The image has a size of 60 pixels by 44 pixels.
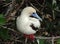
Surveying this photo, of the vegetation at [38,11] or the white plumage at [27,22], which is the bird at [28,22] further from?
the vegetation at [38,11]

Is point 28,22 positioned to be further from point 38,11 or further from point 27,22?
point 38,11

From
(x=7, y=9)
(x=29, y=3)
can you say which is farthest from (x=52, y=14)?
(x=7, y=9)

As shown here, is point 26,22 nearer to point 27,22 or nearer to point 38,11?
point 27,22

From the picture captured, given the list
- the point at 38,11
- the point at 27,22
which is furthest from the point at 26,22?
the point at 38,11

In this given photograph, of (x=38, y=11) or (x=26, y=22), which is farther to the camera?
(x=38, y=11)

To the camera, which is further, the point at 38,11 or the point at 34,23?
the point at 38,11

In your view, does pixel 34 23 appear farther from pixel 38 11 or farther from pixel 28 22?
pixel 38 11

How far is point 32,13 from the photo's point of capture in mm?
2443

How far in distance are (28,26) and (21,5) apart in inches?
26.2

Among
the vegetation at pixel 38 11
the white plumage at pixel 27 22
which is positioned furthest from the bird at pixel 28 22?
the vegetation at pixel 38 11

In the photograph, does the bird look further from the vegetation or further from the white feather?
the vegetation

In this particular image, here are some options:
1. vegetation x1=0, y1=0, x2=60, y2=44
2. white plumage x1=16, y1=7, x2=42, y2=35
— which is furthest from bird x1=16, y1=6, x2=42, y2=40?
vegetation x1=0, y1=0, x2=60, y2=44

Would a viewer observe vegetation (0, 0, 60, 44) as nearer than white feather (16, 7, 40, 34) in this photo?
No

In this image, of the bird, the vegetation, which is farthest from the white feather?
the vegetation
